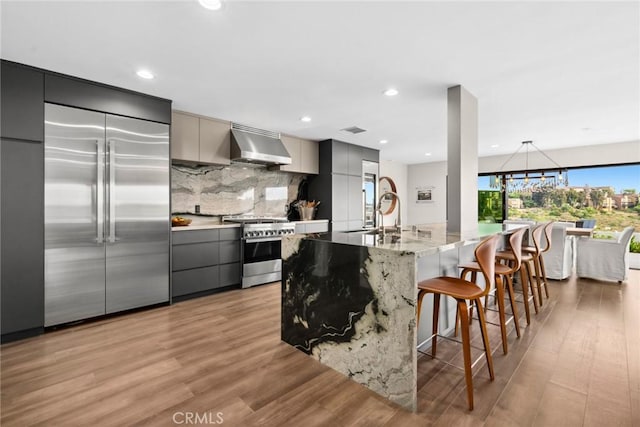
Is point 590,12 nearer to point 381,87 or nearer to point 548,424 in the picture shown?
point 381,87

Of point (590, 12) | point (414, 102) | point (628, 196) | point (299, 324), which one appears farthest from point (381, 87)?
point (628, 196)

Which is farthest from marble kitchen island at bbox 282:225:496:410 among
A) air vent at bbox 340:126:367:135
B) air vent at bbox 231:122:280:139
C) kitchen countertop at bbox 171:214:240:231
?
air vent at bbox 340:126:367:135

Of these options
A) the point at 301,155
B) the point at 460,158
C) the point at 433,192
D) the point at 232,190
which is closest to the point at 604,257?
the point at 460,158

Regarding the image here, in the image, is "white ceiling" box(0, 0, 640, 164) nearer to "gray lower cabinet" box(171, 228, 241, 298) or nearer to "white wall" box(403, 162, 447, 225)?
"gray lower cabinet" box(171, 228, 241, 298)

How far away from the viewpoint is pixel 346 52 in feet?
7.95

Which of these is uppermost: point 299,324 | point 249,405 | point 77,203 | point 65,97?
point 65,97

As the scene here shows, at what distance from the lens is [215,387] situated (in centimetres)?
190

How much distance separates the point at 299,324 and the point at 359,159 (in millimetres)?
4305

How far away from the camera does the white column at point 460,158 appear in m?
3.10

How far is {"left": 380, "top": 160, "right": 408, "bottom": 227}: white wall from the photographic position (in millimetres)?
8102

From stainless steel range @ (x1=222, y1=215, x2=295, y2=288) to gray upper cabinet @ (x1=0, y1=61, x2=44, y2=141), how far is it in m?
2.31

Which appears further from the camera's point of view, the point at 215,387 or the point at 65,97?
the point at 65,97

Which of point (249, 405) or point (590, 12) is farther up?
point (590, 12)

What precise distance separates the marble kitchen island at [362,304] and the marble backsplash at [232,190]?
2.47m
